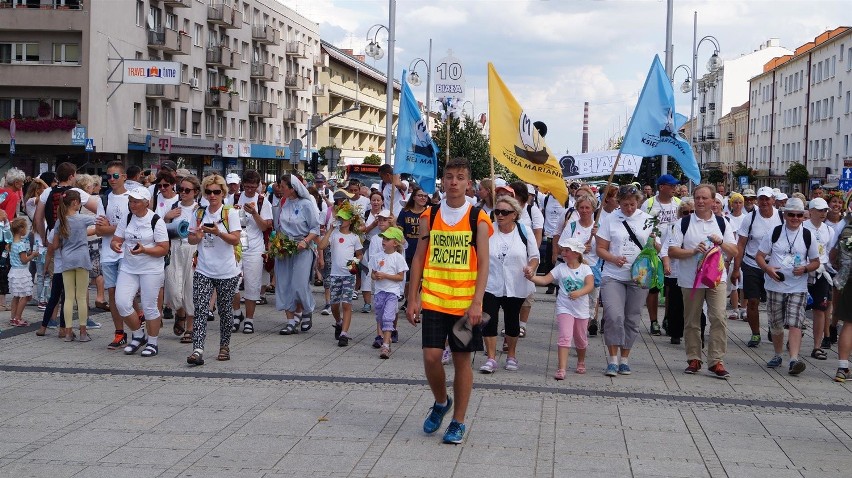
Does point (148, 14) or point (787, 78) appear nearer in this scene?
point (148, 14)

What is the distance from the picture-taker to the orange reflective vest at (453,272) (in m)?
7.17

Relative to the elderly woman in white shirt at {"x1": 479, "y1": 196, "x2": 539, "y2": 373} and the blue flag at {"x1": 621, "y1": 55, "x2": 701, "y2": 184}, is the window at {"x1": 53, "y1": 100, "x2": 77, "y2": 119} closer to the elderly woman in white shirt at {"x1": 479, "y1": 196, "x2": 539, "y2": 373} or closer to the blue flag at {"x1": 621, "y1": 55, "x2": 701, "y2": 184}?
the blue flag at {"x1": 621, "y1": 55, "x2": 701, "y2": 184}

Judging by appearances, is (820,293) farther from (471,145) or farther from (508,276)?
(471,145)

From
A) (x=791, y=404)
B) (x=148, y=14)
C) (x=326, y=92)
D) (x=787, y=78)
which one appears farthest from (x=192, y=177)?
(x=787, y=78)

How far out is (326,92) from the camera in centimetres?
9125

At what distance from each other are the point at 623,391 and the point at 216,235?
4136 millimetres

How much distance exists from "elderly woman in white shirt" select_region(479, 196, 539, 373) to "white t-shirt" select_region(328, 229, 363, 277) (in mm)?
2230

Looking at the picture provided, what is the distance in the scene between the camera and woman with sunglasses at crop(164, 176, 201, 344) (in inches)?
450

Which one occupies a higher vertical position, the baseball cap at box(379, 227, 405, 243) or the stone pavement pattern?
the baseball cap at box(379, 227, 405, 243)

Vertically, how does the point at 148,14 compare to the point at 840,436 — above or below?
above

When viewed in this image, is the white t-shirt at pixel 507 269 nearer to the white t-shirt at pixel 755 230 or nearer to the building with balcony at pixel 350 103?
the white t-shirt at pixel 755 230

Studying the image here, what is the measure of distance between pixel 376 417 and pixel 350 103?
9248 cm

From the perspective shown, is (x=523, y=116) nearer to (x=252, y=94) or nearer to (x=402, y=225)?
(x=402, y=225)

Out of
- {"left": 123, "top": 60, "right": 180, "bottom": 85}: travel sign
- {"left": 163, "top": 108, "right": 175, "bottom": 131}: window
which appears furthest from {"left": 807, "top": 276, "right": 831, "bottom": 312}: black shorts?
{"left": 163, "top": 108, "right": 175, "bottom": 131}: window
